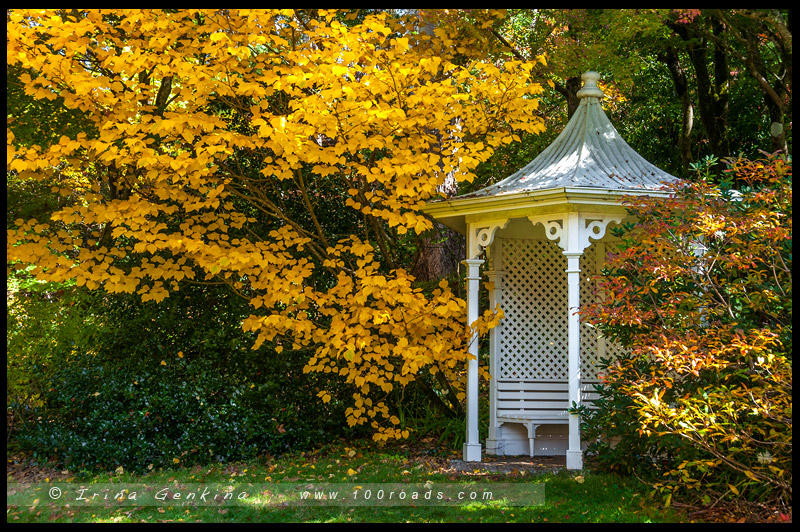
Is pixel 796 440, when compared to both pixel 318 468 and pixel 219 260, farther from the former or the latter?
pixel 219 260

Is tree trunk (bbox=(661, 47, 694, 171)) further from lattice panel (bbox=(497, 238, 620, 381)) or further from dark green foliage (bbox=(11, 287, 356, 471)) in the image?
dark green foliage (bbox=(11, 287, 356, 471))

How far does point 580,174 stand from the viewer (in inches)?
222

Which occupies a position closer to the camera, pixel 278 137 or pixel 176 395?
pixel 278 137

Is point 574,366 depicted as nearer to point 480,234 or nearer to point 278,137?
point 480,234

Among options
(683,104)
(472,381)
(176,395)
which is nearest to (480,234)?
(472,381)

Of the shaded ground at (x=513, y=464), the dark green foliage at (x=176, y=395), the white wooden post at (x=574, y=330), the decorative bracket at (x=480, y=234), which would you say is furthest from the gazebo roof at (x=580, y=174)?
the dark green foliage at (x=176, y=395)

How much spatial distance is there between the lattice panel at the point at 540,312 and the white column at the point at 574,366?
1.03m

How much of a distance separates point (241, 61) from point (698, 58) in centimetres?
631

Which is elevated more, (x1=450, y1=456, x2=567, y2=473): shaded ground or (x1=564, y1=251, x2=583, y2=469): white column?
(x1=564, y1=251, x2=583, y2=469): white column

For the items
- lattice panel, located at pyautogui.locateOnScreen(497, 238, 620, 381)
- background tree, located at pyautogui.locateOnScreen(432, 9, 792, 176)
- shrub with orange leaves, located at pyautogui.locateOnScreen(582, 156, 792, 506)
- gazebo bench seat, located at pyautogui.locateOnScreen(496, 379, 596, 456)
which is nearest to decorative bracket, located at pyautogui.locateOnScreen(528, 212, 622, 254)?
shrub with orange leaves, located at pyautogui.locateOnScreen(582, 156, 792, 506)

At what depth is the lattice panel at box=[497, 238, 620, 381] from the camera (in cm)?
666

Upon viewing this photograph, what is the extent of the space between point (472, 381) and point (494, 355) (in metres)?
0.50

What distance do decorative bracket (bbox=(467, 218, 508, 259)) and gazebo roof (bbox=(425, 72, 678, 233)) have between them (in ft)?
0.56

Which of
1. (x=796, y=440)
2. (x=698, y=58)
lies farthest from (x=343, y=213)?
(x=698, y=58)
